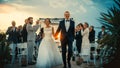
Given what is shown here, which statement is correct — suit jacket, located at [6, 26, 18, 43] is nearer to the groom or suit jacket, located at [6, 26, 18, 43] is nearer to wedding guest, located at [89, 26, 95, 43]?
the groom

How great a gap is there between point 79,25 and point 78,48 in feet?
2.84

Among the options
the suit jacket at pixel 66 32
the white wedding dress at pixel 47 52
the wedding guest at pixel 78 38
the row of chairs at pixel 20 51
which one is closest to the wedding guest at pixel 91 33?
the wedding guest at pixel 78 38

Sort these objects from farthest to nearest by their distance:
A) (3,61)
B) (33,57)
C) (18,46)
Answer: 1. (33,57)
2. (18,46)
3. (3,61)

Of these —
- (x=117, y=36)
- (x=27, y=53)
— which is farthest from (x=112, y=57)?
(x=27, y=53)

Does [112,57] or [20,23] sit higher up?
[20,23]

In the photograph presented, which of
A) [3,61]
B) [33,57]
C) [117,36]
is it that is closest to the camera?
[117,36]

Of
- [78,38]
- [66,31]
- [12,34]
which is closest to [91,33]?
[78,38]

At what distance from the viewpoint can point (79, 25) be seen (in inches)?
679

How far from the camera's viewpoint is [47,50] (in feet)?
52.0

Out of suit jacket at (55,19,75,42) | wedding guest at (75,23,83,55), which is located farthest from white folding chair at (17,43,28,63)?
suit jacket at (55,19,75,42)

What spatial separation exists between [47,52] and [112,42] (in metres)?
2.84

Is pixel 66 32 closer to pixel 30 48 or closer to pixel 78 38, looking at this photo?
pixel 30 48

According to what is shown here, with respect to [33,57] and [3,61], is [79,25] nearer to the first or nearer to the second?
[33,57]

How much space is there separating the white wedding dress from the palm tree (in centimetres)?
239
